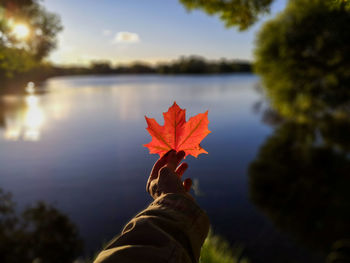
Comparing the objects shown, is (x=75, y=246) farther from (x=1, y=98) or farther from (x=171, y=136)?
(x=1, y=98)

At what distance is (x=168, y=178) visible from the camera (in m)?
1.19

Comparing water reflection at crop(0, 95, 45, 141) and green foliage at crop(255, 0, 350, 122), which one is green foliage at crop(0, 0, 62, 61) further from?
green foliage at crop(255, 0, 350, 122)

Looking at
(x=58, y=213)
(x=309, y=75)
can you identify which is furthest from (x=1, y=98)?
(x=309, y=75)

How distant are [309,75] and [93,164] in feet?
61.0

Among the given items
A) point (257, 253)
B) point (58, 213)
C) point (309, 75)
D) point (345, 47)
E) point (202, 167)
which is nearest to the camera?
point (257, 253)

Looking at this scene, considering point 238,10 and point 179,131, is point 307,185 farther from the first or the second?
point 179,131

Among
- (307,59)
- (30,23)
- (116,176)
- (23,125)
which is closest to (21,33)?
(30,23)

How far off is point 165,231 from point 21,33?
7.33 m

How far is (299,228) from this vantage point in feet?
26.9

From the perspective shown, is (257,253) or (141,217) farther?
(257,253)

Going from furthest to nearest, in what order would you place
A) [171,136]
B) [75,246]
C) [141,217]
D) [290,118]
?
1. [290,118]
2. [75,246]
3. [171,136]
4. [141,217]

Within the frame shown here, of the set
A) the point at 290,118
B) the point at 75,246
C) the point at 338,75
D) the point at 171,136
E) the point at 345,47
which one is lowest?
the point at 75,246

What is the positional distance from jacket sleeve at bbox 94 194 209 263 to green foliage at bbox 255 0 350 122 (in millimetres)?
19486

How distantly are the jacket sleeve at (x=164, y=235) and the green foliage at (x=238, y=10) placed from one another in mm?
5188
